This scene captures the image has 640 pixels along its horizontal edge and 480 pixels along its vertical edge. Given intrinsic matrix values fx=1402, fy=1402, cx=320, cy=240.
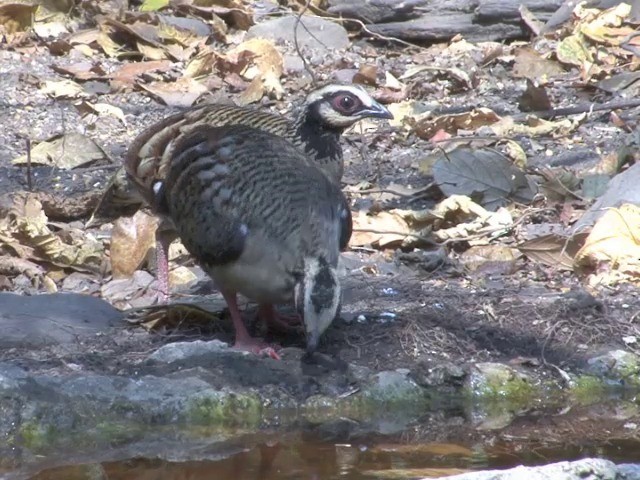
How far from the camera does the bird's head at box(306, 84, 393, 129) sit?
24.6 ft

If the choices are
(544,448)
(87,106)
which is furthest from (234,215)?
(87,106)

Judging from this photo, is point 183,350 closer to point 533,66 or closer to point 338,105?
point 338,105

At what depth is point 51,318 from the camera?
6824mm

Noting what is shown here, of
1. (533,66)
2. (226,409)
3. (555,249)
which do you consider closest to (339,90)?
(555,249)

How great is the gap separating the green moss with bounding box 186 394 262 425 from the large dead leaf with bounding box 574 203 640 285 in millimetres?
2520

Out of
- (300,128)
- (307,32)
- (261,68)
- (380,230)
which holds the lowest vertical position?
(380,230)

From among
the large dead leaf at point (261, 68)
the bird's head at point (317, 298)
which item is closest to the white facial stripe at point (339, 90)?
the bird's head at point (317, 298)

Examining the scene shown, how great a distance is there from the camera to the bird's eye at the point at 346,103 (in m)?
7.48

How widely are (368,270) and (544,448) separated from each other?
2.37 metres

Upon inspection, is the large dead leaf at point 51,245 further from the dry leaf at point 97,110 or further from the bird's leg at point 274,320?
the dry leaf at point 97,110

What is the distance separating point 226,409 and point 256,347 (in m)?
0.62

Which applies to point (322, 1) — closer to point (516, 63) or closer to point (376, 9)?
point (376, 9)

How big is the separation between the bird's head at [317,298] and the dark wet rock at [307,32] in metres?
6.49

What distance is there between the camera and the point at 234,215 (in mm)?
6363
